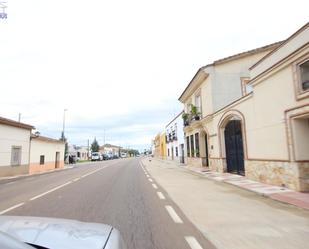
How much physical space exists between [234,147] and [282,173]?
7.60 meters

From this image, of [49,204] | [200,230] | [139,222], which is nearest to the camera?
[200,230]

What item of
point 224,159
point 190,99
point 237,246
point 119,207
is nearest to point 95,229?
point 237,246

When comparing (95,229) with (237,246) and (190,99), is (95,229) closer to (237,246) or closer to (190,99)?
(237,246)

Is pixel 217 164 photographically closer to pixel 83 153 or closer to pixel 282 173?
pixel 282 173

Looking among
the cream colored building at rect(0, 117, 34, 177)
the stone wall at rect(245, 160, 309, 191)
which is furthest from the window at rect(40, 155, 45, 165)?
the stone wall at rect(245, 160, 309, 191)

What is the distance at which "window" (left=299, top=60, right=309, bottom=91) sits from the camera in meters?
10.9

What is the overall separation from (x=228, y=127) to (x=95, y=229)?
761 inches

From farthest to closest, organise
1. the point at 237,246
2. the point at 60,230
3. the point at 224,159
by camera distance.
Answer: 1. the point at 224,159
2. the point at 237,246
3. the point at 60,230

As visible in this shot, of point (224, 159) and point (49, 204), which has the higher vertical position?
point (224, 159)

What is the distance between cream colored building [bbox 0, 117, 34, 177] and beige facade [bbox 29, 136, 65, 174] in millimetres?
1361

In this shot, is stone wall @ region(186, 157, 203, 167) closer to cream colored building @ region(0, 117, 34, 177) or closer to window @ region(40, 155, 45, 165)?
window @ region(40, 155, 45, 165)

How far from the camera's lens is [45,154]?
33844 millimetres

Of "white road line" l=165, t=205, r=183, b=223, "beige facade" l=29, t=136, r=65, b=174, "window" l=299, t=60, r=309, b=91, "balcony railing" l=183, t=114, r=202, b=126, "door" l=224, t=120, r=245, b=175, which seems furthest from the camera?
"beige facade" l=29, t=136, r=65, b=174

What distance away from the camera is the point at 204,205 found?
8945 millimetres
